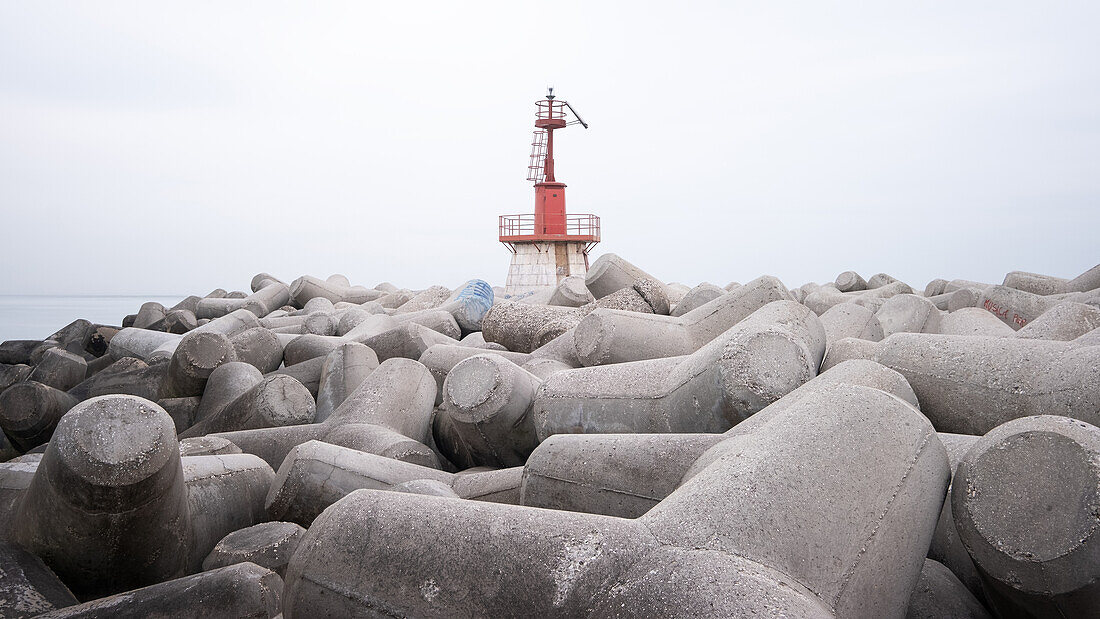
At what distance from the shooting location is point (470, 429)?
13.0 ft

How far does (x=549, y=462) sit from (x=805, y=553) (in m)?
1.19

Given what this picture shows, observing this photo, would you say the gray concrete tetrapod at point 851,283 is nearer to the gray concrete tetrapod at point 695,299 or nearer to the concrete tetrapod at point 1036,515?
the gray concrete tetrapod at point 695,299

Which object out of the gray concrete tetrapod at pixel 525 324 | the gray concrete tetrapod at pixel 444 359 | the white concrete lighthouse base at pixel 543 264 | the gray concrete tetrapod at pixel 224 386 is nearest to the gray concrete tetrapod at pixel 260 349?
the gray concrete tetrapod at pixel 224 386

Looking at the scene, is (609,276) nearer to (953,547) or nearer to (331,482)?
(331,482)

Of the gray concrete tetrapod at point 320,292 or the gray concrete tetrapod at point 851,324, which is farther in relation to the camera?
the gray concrete tetrapod at point 320,292

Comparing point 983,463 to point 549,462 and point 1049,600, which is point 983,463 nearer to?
point 1049,600

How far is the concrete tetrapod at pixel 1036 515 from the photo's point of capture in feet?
6.48

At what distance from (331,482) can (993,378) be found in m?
2.59

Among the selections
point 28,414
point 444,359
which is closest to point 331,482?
point 444,359

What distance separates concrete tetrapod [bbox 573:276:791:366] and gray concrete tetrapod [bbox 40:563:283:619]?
2596mm

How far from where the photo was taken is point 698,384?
3334 millimetres

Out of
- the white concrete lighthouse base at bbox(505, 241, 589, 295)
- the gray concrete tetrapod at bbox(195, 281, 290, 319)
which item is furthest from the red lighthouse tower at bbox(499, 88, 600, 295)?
the gray concrete tetrapod at bbox(195, 281, 290, 319)

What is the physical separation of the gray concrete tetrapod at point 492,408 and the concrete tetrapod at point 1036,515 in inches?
84.0

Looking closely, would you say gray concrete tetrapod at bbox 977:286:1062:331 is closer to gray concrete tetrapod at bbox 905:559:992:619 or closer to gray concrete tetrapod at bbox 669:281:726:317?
gray concrete tetrapod at bbox 669:281:726:317
